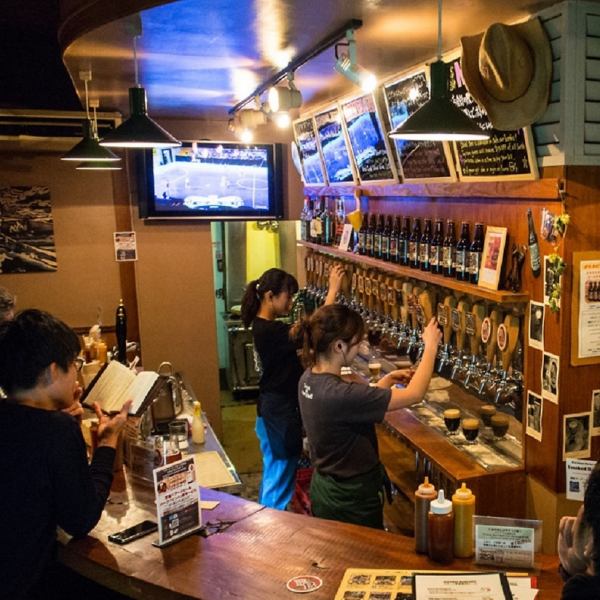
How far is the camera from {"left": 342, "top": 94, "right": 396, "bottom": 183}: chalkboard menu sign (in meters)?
4.11

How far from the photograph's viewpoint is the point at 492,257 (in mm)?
3088

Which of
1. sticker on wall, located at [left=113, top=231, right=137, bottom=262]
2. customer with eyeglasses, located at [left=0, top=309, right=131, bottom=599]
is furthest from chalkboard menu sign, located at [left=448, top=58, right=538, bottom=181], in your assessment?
sticker on wall, located at [left=113, top=231, right=137, bottom=262]

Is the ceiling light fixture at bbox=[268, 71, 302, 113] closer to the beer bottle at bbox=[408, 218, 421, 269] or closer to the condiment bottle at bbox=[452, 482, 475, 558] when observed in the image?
the beer bottle at bbox=[408, 218, 421, 269]

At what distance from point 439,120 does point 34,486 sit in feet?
5.57

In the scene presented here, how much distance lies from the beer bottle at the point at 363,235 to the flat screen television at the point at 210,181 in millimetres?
1275

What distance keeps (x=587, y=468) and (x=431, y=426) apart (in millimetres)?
1648

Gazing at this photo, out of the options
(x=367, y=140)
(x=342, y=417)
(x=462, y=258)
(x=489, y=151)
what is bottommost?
(x=342, y=417)

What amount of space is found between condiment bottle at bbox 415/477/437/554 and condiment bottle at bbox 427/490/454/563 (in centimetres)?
2

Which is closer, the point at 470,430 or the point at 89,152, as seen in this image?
the point at 470,430

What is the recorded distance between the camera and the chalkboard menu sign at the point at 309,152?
5453 millimetres

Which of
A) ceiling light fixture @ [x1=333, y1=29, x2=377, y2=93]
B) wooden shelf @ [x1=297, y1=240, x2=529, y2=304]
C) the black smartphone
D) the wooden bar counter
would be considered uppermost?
ceiling light fixture @ [x1=333, y1=29, x2=377, y2=93]

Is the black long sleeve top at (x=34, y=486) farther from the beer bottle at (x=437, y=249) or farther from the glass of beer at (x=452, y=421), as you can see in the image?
the beer bottle at (x=437, y=249)

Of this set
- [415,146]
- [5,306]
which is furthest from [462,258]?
[5,306]

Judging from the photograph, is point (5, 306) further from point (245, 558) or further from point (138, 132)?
point (245, 558)
